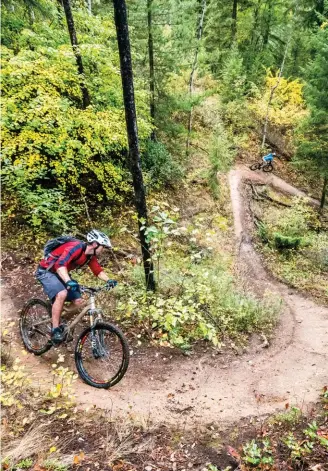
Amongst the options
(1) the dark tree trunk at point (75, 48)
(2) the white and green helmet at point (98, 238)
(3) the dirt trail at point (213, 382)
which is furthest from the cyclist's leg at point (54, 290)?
(1) the dark tree trunk at point (75, 48)

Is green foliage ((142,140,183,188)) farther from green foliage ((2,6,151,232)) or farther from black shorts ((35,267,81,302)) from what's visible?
black shorts ((35,267,81,302))

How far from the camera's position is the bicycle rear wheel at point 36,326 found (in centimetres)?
652

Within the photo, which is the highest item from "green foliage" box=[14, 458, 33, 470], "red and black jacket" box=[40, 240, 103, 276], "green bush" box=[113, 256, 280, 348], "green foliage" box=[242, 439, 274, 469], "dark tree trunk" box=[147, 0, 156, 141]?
"dark tree trunk" box=[147, 0, 156, 141]

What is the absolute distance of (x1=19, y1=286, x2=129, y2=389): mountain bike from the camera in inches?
228

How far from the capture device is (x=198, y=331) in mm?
8625

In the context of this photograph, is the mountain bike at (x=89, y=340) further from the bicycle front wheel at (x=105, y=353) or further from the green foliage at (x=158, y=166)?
the green foliage at (x=158, y=166)

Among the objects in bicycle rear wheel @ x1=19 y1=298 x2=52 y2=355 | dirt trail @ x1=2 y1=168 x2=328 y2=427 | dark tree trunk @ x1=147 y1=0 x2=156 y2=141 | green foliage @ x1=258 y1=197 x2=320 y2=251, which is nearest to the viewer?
dirt trail @ x1=2 y1=168 x2=328 y2=427

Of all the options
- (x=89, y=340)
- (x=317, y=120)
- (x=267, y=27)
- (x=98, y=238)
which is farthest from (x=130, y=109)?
(x=267, y=27)

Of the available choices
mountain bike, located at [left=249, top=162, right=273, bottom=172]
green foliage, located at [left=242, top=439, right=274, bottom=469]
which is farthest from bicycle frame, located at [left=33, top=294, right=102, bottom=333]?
mountain bike, located at [left=249, top=162, right=273, bottom=172]

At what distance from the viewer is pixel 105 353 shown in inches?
233

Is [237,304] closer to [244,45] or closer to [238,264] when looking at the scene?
[238,264]

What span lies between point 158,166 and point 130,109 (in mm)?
12103

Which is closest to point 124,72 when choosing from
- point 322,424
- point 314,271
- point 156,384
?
point 156,384

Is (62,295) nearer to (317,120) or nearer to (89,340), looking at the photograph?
(89,340)
